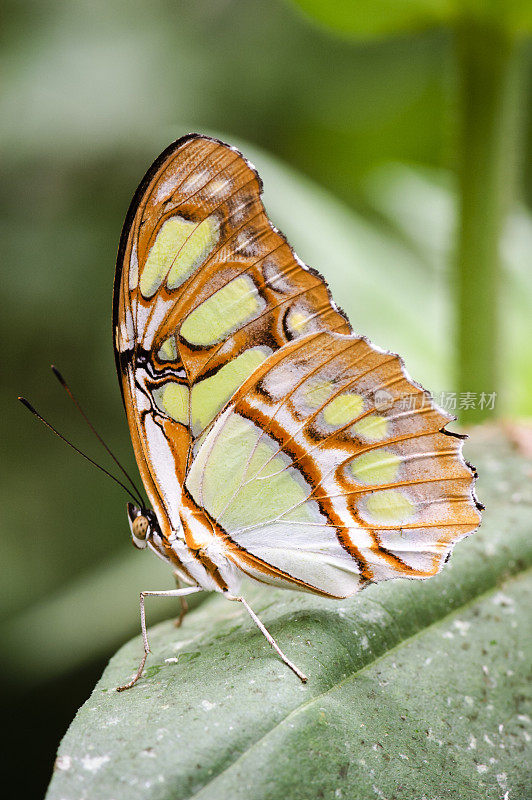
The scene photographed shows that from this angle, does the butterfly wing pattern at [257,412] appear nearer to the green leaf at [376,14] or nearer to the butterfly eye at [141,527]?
the butterfly eye at [141,527]

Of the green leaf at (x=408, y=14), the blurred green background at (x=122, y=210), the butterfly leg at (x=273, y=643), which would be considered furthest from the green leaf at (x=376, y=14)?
the butterfly leg at (x=273, y=643)

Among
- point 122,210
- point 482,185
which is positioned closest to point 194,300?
point 482,185

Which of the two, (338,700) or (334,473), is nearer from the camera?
(338,700)

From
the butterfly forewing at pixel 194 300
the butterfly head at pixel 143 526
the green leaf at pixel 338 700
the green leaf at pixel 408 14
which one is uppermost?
the green leaf at pixel 408 14

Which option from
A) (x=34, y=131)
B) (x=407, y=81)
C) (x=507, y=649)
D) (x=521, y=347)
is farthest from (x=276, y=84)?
(x=507, y=649)

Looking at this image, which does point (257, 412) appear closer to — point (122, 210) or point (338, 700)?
point (338, 700)

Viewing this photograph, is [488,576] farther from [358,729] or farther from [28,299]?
[28,299]
